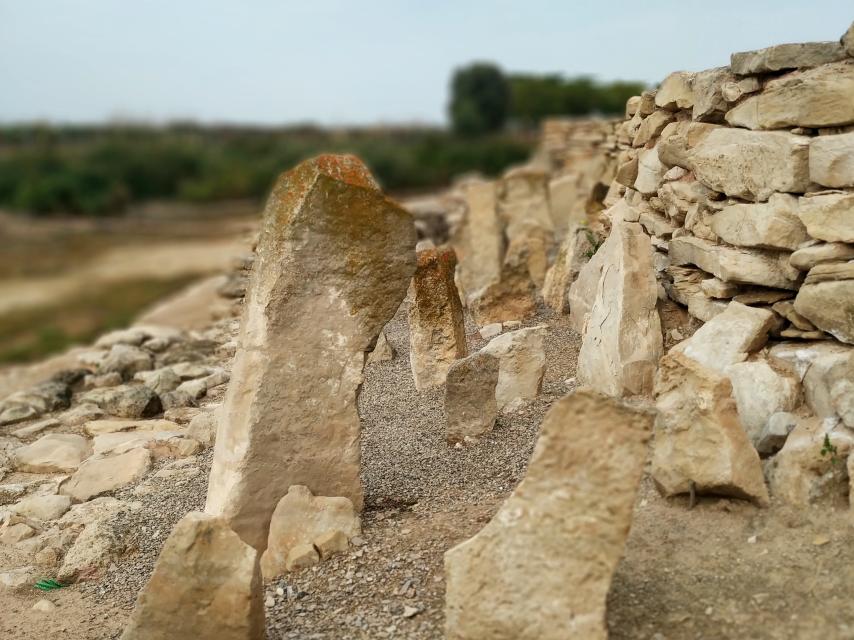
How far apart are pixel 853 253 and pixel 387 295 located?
2.37m

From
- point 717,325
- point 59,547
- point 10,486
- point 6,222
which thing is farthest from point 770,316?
point 6,222

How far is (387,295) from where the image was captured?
4.84 meters

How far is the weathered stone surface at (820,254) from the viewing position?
4.91 meters

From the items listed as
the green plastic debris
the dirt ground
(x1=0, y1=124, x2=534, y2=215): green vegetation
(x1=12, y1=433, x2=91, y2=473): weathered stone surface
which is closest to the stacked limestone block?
the dirt ground

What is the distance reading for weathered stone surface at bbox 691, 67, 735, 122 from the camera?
6.02 metres

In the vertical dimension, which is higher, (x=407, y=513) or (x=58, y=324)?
(x=407, y=513)

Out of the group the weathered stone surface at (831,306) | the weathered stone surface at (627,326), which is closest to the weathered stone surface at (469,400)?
the weathered stone surface at (627,326)

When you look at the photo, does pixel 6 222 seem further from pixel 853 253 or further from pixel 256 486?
pixel 853 253

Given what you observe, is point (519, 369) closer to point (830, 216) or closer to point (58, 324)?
point (830, 216)

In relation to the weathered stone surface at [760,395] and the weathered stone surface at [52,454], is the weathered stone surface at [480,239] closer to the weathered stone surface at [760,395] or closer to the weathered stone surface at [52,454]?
the weathered stone surface at [52,454]

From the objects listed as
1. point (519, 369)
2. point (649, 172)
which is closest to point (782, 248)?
point (519, 369)

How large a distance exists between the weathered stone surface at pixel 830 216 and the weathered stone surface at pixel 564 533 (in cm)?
209

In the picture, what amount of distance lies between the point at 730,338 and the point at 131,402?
16.0 feet

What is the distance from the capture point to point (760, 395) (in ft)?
16.1
